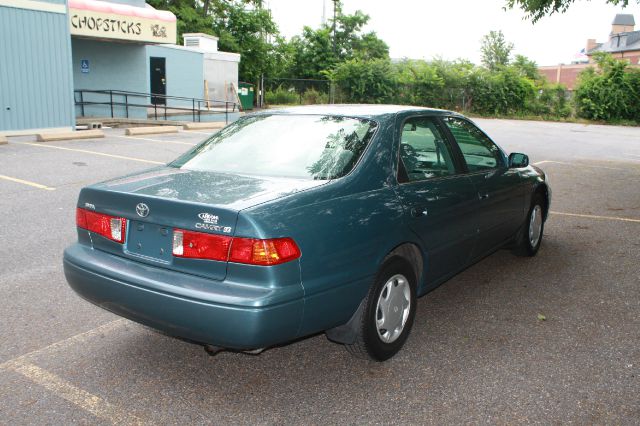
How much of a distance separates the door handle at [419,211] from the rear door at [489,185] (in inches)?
34.4

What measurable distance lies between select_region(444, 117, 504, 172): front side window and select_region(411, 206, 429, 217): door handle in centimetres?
95

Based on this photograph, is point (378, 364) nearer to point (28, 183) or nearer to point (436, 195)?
point (436, 195)

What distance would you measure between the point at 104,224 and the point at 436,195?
213 centimetres

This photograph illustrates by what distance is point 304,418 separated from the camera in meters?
3.08

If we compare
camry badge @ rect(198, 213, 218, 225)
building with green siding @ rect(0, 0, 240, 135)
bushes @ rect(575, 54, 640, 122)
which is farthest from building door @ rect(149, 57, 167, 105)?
bushes @ rect(575, 54, 640, 122)

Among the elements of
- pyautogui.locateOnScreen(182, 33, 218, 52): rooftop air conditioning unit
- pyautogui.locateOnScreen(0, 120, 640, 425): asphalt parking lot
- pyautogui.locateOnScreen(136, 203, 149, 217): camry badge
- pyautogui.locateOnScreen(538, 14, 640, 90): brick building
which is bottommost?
pyautogui.locateOnScreen(0, 120, 640, 425): asphalt parking lot

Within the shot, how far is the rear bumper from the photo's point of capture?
114 inches

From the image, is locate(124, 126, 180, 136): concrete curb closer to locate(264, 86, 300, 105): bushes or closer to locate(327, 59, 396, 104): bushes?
locate(264, 86, 300, 105): bushes

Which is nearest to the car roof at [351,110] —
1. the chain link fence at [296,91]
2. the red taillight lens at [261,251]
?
the red taillight lens at [261,251]

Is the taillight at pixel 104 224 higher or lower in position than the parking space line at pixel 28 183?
higher

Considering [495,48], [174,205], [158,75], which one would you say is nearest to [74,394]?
[174,205]

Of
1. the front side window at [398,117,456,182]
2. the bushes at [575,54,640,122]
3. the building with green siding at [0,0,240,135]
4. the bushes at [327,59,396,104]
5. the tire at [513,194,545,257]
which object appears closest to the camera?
the front side window at [398,117,456,182]

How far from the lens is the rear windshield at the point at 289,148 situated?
3664 mm

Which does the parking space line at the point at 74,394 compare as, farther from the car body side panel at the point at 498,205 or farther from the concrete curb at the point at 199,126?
the concrete curb at the point at 199,126
